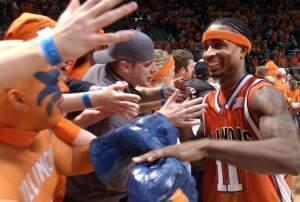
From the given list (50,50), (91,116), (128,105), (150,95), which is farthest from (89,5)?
(150,95)

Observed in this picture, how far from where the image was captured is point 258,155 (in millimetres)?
1923

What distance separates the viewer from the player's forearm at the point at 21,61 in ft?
4.59

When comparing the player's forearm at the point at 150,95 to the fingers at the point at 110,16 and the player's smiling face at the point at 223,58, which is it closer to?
the player's smiling face at the point at 223,58

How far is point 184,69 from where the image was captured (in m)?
4.81

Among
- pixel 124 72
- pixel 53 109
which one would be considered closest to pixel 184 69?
pixel 124 72

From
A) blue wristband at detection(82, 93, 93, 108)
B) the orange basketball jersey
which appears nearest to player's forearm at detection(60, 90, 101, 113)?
blue wristband at detection(82, 93, 93, 108)

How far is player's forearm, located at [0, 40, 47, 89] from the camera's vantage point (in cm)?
140

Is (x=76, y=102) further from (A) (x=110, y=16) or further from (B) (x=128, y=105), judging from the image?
(A) (x=110, y=16)

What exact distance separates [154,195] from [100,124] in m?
0.87

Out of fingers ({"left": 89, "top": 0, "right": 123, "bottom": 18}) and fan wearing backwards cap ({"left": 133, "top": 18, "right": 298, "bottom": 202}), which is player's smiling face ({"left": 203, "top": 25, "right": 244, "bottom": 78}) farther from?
fingers ({"left": 89, "top": 0, "right": 123, "bottom": 18})

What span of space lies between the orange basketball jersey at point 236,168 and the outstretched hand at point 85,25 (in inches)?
43.0

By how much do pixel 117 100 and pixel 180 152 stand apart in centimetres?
41

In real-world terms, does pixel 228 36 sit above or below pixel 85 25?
below

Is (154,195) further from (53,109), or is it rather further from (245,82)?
(245,82)
